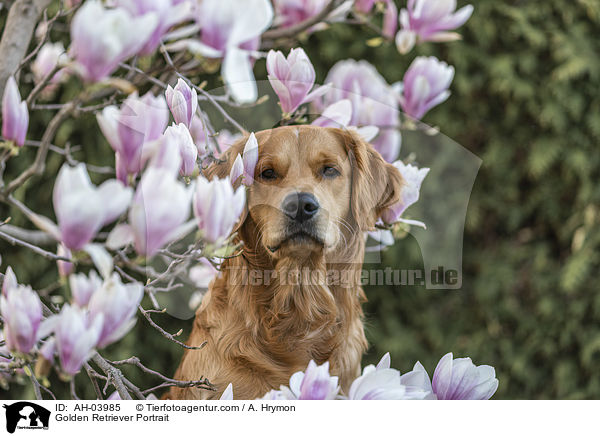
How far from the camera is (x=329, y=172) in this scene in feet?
2.35

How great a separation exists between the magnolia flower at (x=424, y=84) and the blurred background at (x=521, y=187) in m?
0.75

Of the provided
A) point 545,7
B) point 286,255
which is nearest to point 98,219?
point 286,255

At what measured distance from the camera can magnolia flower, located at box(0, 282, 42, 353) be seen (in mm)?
482

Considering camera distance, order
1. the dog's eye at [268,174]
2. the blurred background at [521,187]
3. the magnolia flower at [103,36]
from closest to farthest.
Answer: the magnolia flower at [103,36], the dog's eye at [268,174], the blurred background at [521,187]

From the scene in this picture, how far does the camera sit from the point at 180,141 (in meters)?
0.55

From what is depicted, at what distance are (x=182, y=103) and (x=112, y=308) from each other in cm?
24

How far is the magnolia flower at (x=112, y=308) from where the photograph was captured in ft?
1.53

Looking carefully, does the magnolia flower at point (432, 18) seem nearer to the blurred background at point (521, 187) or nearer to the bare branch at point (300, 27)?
the bare branch at point (300, 27)

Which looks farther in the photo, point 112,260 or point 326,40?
point 326,40
